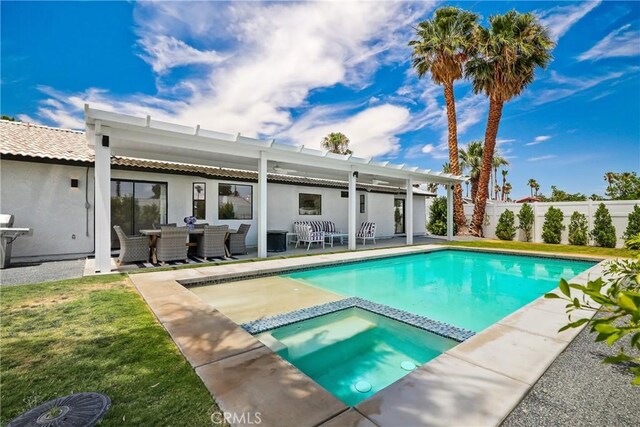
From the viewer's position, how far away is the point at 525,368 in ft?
9.52

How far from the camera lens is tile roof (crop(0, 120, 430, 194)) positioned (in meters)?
8.87

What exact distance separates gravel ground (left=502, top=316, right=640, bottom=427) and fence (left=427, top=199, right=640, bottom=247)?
600 inches

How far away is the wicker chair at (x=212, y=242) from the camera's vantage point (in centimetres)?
938

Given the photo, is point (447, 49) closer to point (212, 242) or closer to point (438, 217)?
point (438, 217)

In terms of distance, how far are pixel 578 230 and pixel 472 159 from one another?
1446 cm

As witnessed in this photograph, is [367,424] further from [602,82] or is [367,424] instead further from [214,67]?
[602,82]

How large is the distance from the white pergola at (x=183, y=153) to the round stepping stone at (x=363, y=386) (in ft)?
21.7

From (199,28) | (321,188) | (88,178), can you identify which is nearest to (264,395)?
(88,178)

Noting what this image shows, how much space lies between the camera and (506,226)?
1731 centimetres

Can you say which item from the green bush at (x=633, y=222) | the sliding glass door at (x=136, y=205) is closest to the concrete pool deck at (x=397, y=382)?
the sliding glass door at (x=136, y=205)

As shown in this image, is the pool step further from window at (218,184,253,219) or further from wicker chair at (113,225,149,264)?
window at (218,184,253,219)

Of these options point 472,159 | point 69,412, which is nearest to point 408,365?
point 69,412

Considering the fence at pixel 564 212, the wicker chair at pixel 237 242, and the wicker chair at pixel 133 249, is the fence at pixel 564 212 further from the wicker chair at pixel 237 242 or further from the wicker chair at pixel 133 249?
the wicker chair at pixel 133 249

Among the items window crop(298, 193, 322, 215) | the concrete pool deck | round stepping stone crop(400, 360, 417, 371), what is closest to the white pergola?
window crop(298, 193, 322, 215)
